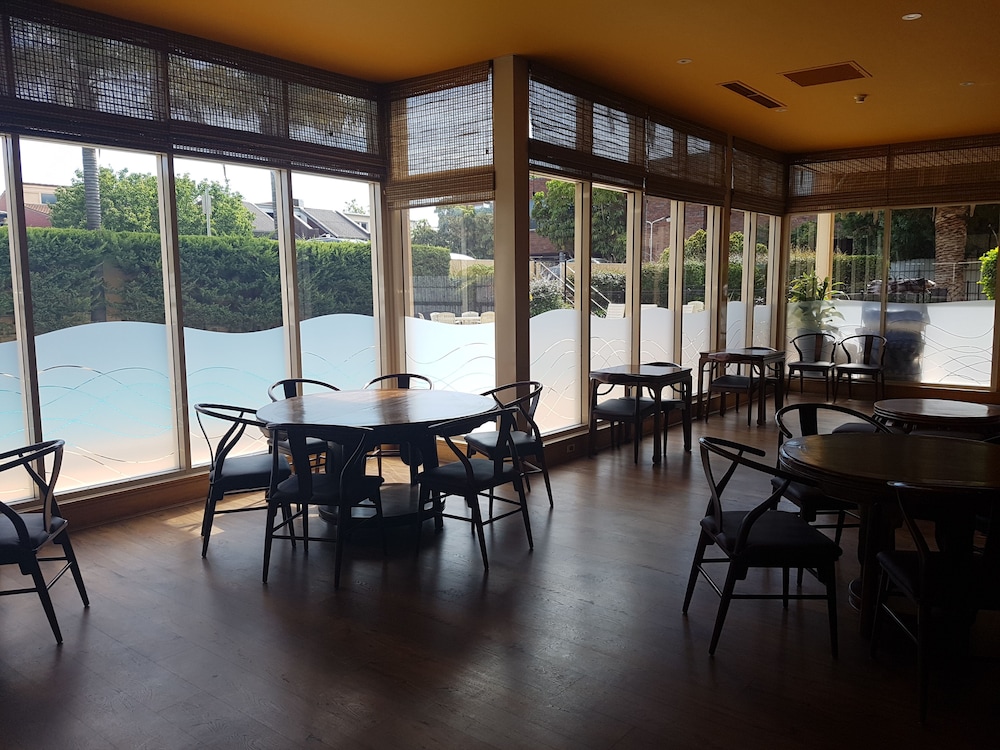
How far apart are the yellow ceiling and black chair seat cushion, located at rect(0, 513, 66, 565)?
2.92 m

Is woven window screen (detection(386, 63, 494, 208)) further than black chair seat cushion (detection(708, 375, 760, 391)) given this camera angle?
No

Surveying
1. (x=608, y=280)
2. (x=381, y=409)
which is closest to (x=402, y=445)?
(x=381, y=409)

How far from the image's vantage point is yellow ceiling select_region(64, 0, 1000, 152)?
4.41m

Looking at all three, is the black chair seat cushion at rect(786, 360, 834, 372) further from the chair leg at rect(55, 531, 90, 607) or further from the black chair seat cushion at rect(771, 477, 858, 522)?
the chair leg at rect(55, 531, 90, 607)

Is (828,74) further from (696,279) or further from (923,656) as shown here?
(923,656)

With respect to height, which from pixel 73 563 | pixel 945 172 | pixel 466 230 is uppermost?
pixel 945 172

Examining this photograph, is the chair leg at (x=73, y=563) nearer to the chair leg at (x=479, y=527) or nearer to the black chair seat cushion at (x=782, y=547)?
the chair leg at (x=479, y=527)

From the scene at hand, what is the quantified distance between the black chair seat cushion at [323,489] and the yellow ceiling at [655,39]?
108 inches

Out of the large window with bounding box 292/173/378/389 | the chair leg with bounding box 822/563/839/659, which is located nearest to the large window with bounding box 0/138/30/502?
the large window with bounding box 292/173/378/389

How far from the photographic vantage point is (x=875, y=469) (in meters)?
2.89

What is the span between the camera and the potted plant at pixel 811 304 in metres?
9.77

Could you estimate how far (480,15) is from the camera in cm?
454

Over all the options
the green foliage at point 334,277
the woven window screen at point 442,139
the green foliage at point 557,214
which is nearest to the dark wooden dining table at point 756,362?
the green foliage at point 557,214

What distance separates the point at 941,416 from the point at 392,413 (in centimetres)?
331
